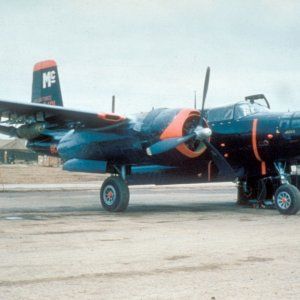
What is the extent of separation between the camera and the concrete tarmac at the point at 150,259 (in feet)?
19.2

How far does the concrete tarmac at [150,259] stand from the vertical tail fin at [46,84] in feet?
33.6

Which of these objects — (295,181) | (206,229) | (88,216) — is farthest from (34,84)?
(206,229)

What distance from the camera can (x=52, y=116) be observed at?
54.6 feet

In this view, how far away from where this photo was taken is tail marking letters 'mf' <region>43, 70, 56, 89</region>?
23031mm

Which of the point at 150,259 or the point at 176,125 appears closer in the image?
the point at 150,259

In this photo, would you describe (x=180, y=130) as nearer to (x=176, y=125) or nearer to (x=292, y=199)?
(x=176, y=125)

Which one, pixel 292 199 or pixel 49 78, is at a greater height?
pixel 49 78

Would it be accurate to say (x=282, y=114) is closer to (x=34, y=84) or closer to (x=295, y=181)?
(x=295, y=181)

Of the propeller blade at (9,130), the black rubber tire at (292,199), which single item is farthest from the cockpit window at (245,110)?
the propeller blade at (9,130)

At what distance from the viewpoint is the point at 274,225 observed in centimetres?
1255

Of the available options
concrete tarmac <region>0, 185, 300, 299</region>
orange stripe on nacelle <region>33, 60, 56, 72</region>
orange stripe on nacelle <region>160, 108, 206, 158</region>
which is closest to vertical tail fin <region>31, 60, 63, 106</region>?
orange stripe on nacelle <region>33, 60, 56, 72</region>

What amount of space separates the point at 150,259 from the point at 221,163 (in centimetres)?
906

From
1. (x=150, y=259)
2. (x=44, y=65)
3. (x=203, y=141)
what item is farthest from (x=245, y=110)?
(x=44, y=65)

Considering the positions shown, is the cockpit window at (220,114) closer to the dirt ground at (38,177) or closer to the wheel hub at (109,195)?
the wheel hub at (109,195)
